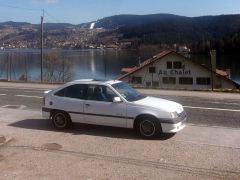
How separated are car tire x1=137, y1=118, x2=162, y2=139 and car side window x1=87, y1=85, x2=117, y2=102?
111 cm

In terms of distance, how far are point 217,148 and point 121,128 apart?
3202 millimetres

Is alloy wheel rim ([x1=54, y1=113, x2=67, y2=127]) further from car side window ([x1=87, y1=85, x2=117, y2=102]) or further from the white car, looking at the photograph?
car side window ([x1=87, y1=85, x2=117, y2=102])

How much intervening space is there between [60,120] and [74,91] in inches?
37.3

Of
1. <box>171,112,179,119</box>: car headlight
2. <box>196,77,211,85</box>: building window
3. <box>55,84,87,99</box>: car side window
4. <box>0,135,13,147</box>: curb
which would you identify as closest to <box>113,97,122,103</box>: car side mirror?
<box>55,84,87,99</box>: car side window

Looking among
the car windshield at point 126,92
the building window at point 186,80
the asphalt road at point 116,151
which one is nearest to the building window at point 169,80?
the building window at point 186,80

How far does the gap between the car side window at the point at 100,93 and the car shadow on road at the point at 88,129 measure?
37.7 inches

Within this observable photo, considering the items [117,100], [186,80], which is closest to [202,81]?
[186,80]

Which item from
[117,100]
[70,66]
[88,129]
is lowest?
[88,129]

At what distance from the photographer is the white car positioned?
404 inches

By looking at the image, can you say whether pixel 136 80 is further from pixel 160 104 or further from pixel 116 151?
pixel 116 151

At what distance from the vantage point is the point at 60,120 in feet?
38.3

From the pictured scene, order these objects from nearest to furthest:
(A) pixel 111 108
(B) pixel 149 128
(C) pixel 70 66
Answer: (B) pixel 149 128 → (A) pixel 111 108 → (C) pixel 70 66

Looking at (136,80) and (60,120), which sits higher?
(60,120)

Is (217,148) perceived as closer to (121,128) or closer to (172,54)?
(121,128)
